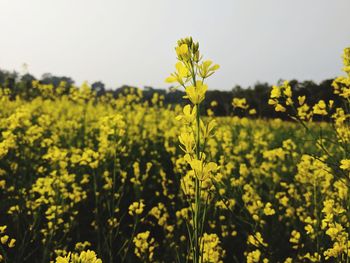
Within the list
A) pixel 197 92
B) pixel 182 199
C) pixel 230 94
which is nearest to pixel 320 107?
pixel 182 199

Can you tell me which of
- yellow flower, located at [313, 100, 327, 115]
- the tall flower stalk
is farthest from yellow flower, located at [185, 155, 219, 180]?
yellow flower, located at [313, 100, 327, 115]

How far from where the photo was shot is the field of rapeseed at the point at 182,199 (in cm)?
131

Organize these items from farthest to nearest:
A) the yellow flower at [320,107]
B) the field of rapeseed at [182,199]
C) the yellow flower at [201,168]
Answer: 1. the yellow flower at [320,107]
2. the field of rapeseed at [182,199]
3. the yellow flower at [201,168]

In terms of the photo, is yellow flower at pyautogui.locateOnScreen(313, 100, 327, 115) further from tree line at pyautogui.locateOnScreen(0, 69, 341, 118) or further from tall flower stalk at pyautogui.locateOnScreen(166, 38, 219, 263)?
tall flower stalk at pyautogui.locateOnScreen(166, 38, 219, 263)

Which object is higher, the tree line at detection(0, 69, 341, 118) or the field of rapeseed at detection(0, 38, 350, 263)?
the tree line at detection(0, 69, 341, 118)

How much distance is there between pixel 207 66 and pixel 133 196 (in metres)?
2.97

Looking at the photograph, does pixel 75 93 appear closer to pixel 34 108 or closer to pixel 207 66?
pixel 34 108

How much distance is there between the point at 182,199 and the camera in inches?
123

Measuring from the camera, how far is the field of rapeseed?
1309 mm

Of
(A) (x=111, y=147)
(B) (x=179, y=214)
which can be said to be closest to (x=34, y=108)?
(A) (x=111, y=147)

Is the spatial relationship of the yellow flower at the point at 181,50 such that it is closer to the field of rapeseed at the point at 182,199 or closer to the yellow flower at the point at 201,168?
the field of rapeseed at the point at 182,199

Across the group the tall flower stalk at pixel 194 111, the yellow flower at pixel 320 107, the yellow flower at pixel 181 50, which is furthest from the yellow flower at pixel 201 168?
the yellow flower at pixel 320 107

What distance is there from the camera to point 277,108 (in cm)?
203

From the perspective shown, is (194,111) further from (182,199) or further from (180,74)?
(182,199)
